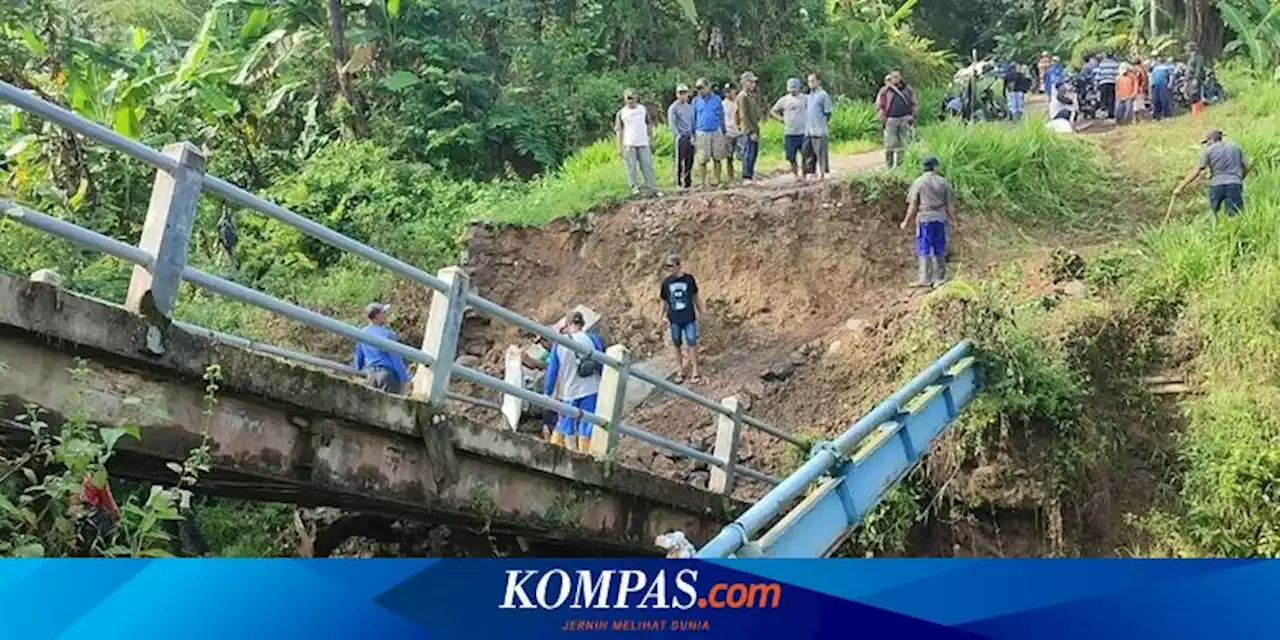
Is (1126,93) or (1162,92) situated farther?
(1126,93)

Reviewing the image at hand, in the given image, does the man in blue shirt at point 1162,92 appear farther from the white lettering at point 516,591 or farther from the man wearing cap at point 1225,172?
the white lettering at point 516,591

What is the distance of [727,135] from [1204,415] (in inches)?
271

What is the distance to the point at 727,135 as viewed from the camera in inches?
604

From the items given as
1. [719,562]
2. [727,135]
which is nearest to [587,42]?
[727,135]

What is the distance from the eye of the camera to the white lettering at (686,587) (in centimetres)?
334

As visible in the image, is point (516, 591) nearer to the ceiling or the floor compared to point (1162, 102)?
nearer to the floor

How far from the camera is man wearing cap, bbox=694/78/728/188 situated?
14648 mm

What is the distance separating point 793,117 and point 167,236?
1060cm

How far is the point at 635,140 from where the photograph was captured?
47.2ft

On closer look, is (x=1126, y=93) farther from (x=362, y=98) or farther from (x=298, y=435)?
(x=298, y=435)

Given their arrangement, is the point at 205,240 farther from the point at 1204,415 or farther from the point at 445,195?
the point at 1204,415

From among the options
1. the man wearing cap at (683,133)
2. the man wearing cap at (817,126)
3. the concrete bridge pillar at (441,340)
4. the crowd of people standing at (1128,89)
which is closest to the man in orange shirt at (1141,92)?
the crowd of people standing at (1128,89)

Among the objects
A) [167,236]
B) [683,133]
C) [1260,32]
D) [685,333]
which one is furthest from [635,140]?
[1260,32]

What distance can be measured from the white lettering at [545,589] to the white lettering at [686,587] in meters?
0.30
